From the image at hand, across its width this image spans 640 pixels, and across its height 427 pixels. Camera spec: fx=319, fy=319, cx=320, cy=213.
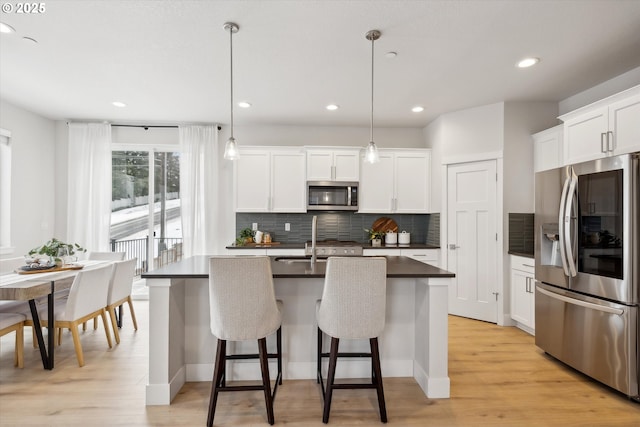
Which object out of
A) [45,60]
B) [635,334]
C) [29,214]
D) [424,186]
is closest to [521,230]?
[424,186]

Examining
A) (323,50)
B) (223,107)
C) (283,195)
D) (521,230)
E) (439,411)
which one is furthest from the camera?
(283,195)

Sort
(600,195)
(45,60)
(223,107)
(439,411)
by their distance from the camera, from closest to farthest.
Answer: (439,411)
(600,195)
(45,60)
(223,107)

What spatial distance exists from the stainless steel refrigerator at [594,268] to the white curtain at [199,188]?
4.17 meters

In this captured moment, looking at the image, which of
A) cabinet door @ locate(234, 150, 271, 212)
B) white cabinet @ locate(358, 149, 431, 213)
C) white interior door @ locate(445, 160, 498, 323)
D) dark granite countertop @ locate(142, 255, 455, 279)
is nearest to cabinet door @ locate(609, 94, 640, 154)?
white interior door @ locate(445, 160, 498, 323)

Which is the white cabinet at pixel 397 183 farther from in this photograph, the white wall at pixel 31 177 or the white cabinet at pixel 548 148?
the white wall at pixel 31 177

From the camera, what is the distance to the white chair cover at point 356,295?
1.98 m

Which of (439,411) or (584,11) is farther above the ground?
(584,11)

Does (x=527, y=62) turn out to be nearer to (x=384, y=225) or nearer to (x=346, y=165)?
(x=346, y=165)

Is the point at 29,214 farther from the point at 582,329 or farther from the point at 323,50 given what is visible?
the point at 582,329

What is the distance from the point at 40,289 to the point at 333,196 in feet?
11.0

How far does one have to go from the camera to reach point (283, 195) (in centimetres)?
468

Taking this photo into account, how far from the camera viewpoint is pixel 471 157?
4.12 metres

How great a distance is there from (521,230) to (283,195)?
3132mm

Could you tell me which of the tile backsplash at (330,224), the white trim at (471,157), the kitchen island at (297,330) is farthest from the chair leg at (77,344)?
the white trim at (471,157)
